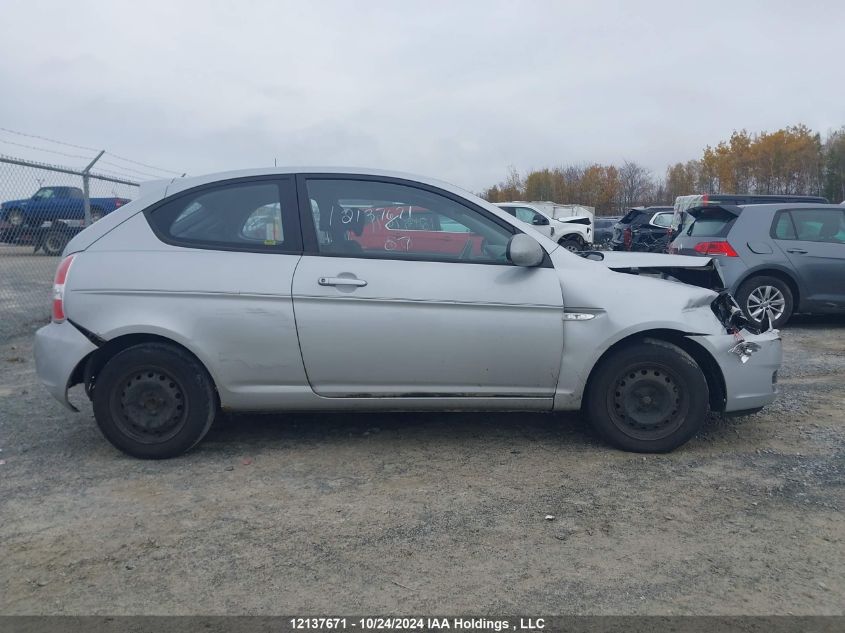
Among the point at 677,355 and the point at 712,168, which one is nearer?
the point at 677,355

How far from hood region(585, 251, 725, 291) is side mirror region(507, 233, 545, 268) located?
2.02ft

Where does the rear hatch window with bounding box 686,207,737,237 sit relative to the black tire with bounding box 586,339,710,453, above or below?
above

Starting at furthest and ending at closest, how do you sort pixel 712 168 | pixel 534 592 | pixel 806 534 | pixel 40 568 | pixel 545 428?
pixel 712 168
pixel 545 428
pixel 806 534
pixel 40 568
pixel 534 592

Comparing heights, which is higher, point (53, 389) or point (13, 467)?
point (53, 389)

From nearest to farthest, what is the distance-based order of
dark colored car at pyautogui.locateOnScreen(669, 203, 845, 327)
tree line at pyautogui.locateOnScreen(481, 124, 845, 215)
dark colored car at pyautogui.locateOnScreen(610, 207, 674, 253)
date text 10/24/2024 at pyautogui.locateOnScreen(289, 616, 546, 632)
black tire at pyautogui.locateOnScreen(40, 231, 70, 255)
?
date text 10/24/2024 at pyautogui.locateOnScreen(289, 616, 546, 632), black tire at pyautogui.locateOnScreen(40, 231, 70, 255), dark colored car at pyautogui.locateOnScreen(669, 203, 845, 327), dark colored car at pyautogui.locateOnScreen(610, 207, 674, 253), tree line at pyautogui.locateOnScreen(481, 124, 845, 215)

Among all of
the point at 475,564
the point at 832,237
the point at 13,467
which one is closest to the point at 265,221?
the point at 13,467

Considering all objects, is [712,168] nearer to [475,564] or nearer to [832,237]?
Result: [832,237]

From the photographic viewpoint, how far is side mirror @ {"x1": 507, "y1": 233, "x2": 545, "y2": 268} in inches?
170

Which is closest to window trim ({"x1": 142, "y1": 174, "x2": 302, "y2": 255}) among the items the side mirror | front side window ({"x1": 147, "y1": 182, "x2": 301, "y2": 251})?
front side window ({"x1": 147, "y1": 182, "x2": 301, "y2": 251})

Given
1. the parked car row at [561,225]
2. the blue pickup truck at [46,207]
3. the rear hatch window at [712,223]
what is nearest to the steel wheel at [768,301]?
the rear hatch window at [712,223]

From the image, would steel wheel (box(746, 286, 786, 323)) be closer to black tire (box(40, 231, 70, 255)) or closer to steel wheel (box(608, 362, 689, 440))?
steel wheel (box(608, 362, 689, 440))

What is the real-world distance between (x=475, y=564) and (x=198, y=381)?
2012mm

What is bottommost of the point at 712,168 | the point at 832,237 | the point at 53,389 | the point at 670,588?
the point at 670,588

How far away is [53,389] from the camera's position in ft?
14.5
